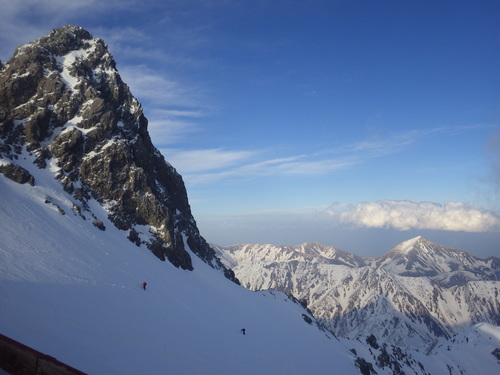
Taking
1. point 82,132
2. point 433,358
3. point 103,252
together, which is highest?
point 82,132

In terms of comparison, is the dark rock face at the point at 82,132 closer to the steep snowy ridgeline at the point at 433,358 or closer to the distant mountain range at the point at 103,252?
the distant mountain range at the point at 103,252

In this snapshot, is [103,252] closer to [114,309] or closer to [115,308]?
[115,308]

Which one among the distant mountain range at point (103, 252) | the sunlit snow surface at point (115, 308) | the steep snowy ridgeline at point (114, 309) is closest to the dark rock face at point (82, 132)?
the distant mountain range at point (103, 252)

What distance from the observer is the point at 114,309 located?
104 feet

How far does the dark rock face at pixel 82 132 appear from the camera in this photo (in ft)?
209

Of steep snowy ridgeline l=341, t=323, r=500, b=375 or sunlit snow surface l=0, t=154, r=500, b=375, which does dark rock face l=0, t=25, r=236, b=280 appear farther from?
steep snowy ridgeline l=341, t=323, r=500, b=375

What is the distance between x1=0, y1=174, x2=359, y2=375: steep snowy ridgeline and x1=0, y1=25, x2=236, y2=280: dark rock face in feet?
19.3

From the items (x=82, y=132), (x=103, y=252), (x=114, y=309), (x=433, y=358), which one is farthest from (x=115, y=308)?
(x=433, y=358)

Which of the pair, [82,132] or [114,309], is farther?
[82,132]

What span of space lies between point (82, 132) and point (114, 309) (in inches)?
1992

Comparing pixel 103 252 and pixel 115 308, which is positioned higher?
pixel 103 252

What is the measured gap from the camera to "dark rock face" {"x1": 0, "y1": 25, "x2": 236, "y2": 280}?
6366cm

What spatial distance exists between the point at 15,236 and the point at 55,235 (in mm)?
6283

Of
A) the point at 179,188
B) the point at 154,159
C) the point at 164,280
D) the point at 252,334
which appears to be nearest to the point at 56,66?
the point at 154,159
